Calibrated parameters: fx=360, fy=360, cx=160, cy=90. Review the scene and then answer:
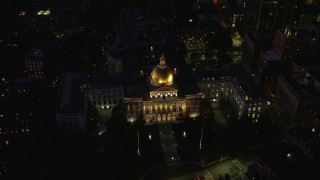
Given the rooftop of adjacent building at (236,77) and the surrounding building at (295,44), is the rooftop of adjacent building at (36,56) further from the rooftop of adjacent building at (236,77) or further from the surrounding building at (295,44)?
the surrounding building at (295,44)

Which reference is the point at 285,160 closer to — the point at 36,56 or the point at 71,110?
the point at 71,110

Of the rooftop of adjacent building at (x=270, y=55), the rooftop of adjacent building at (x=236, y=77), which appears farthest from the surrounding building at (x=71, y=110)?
the rooftop of adjacent building at (x=270, y=55)

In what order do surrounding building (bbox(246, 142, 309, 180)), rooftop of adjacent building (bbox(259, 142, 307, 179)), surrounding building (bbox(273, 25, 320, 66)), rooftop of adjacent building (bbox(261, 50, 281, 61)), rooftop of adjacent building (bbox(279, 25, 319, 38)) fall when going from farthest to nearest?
1. surrounding building (bbox(273, 25, 320, 66))
2. rooftop of adjacent building (bbox(279, 25, 319, 38))
3. rooftop of adjacent building (bbox(261, 50, 281, 61))
4. surrounding building (bbox(246, 142, 309, 180))
5. rooftop of adjacent building (bbox(259, 142, 307, 179))

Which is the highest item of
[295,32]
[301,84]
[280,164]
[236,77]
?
[295,32]

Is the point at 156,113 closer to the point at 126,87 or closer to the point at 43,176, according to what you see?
the point at 126,87

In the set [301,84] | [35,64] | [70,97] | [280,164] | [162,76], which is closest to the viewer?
[280,164]

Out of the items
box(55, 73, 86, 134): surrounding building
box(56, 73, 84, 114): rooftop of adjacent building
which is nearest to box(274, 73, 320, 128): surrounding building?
box(55, 73, 86, 134): surrounding building

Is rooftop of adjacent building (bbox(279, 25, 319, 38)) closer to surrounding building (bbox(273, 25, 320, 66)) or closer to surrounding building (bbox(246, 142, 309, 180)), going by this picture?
surrounding building (bbox(273, 25, 320, 66))

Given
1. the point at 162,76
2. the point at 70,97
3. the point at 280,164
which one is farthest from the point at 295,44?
the point at 70,97

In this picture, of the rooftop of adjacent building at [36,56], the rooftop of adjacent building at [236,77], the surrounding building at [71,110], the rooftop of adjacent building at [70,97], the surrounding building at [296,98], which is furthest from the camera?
the rooftop of adjacent building at [36,56]

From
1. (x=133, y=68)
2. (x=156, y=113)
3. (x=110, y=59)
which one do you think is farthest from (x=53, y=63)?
(x=156, y=113)

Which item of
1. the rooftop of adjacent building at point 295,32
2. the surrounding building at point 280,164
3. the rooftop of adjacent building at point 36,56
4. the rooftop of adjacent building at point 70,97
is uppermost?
the rooftop of adjacent building at point 295,32

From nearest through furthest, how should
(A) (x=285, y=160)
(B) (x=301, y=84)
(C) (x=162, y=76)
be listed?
1. (A) (x=285, y=160)
2. (B) (x=301, y=84)
3. (C) (x=162, y=76)
